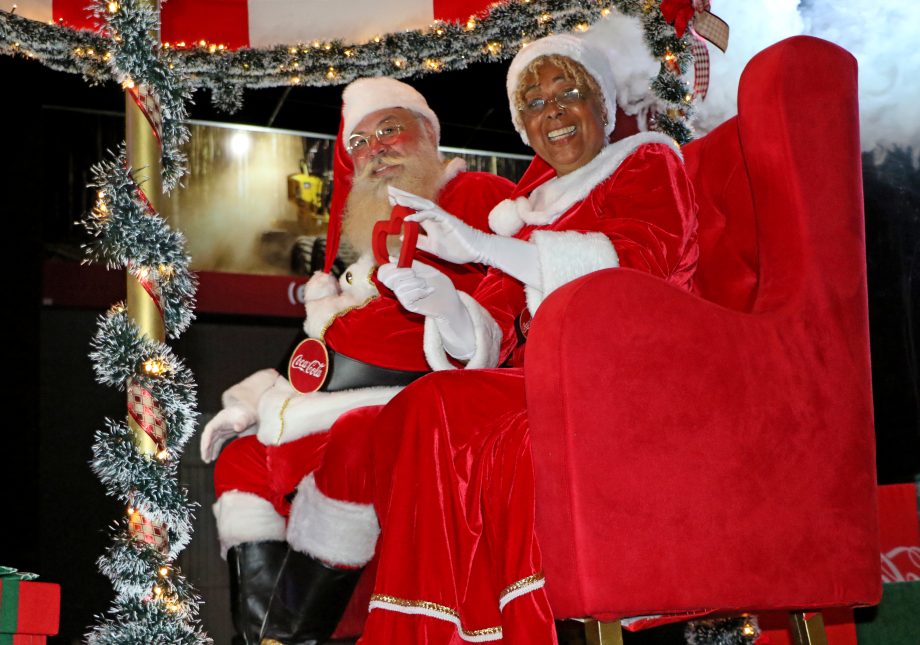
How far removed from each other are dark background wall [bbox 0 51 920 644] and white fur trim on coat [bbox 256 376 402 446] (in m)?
2.11

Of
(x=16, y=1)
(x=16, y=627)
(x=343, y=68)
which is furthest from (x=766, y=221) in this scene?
(x=16, y=1)

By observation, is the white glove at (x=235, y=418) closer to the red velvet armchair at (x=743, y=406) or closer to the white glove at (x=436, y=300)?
the white glove at (x=436, y=300)

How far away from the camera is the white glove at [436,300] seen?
73.2 inches

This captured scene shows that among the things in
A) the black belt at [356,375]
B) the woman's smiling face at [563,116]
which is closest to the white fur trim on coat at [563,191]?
the woman's smiling face at [563,116]

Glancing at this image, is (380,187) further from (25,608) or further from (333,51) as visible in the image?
(25,608)

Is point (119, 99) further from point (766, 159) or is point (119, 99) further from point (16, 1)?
point (766, 159)

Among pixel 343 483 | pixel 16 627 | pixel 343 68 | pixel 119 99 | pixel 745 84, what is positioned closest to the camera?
pixel 16 627

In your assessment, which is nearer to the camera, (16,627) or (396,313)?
(16,627)

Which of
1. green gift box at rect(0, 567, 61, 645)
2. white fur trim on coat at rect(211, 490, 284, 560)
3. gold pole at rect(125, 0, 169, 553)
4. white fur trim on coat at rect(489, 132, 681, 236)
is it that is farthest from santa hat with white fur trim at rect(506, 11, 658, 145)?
green gift box at rect(0, 567, 61, 645)

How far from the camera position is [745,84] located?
68.7 inches

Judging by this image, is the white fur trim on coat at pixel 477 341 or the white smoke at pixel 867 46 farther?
the white smoke at pixel 867 46

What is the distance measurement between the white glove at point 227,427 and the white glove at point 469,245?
39.4 inches

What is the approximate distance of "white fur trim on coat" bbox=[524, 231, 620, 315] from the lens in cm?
175

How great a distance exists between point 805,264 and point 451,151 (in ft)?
12.9
